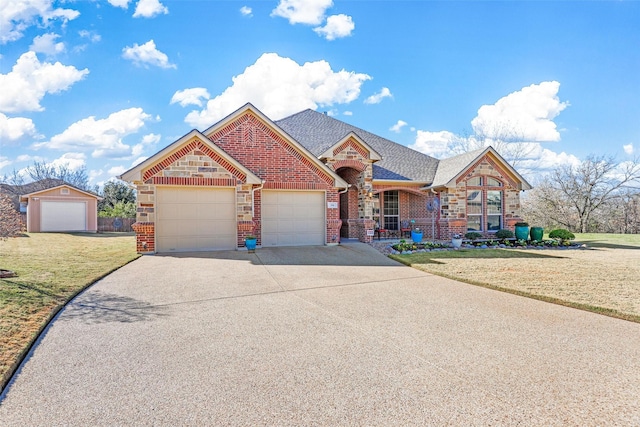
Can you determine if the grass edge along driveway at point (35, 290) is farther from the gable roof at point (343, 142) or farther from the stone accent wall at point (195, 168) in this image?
the gable roof at point (343, 142)

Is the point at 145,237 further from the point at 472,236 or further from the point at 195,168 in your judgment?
the point at 472,236

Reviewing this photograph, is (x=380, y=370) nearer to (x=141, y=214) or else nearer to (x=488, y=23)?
(x=141, y=214)

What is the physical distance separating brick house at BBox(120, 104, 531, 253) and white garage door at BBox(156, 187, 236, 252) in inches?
1.3

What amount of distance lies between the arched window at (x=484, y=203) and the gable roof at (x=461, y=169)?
767 millimetres

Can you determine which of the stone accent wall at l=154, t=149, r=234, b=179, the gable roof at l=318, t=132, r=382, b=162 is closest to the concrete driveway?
the stone accent wall at l=154, t=149, r=234, b=179

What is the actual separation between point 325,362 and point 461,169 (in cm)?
1535

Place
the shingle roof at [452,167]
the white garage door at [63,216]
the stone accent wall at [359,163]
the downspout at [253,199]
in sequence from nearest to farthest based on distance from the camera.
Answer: the downspout at [253,199] < the stone accent wall at [359,163] < the shingle roof at [452,167] < the white garage door at [63,216]

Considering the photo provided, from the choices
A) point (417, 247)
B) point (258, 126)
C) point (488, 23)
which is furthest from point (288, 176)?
point (488, 23)

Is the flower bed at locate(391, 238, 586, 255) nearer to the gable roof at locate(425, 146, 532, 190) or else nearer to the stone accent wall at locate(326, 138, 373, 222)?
the stone accent wall at locate(326, 138, 373, 222)

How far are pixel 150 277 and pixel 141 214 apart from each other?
428 cm

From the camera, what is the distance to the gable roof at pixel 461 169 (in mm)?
16891

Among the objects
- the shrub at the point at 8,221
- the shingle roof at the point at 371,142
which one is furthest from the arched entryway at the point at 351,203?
the shrub at the point at 8,221

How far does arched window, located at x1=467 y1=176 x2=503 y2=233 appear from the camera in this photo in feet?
57.5

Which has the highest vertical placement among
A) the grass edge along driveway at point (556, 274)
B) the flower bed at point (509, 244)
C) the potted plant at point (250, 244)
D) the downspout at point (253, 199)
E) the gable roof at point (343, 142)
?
the gable roof at point (343, 142)
